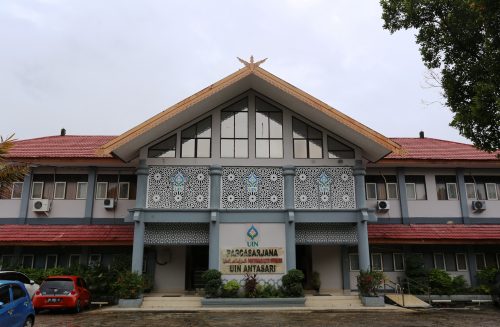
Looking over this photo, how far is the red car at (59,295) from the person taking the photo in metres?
13.6

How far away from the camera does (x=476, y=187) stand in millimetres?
20250

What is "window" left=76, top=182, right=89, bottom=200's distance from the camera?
1934 cm

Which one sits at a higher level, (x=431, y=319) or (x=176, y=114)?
(x=176, y=114)

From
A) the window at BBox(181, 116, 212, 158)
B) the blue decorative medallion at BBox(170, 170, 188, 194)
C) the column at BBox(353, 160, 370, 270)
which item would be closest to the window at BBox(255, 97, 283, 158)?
the window at BBox(181, 116, 212, 158)

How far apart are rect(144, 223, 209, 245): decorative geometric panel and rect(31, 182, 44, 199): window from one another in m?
6.27

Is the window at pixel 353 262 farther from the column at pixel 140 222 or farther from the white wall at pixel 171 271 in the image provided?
the column at pixel 140 222

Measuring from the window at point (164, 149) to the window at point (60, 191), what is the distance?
5419 millimetres

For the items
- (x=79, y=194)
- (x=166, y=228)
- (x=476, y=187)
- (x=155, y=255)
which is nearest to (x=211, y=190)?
(x=166, y=228)

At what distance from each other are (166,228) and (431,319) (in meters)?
10.1

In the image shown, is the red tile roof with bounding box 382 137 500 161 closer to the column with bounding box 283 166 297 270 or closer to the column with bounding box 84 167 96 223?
the column with bounding box 283 166 297 270

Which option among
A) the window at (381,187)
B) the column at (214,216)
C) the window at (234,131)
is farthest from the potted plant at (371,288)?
the window at (234,131)

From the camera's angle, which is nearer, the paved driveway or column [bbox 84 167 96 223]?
the paved driveway

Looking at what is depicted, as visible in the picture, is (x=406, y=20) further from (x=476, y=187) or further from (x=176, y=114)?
(x=476, y=187)

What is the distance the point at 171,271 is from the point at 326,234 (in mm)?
7041
